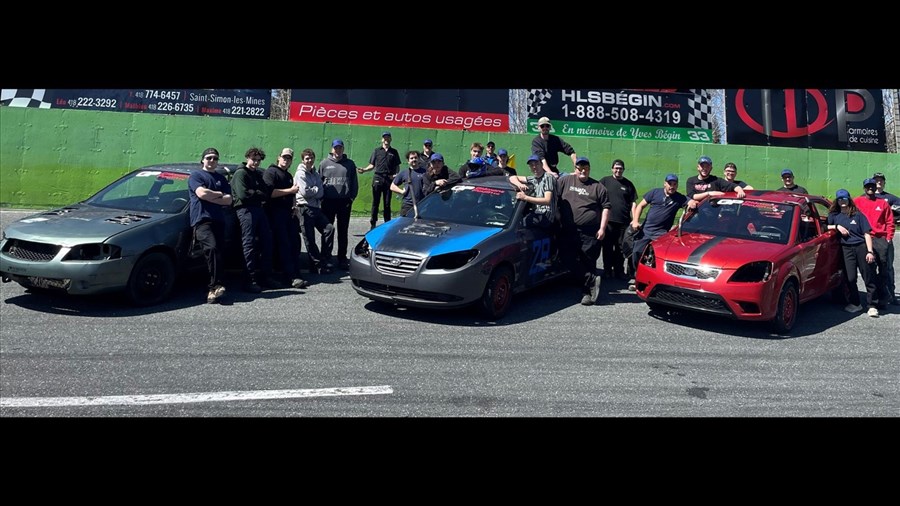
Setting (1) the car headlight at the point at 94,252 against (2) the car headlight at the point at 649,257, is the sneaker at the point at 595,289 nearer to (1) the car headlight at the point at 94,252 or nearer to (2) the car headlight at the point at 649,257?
(2) the car headlight at the point at 649,257

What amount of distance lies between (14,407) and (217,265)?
135 inches

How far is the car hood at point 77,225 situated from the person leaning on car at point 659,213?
19.7 ft

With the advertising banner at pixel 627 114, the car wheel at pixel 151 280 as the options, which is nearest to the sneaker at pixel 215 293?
the car wheel at pixel 151 280

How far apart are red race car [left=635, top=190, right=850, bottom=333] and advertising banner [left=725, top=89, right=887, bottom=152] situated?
1007 centimetres

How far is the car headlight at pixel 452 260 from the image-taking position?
875 centimetres

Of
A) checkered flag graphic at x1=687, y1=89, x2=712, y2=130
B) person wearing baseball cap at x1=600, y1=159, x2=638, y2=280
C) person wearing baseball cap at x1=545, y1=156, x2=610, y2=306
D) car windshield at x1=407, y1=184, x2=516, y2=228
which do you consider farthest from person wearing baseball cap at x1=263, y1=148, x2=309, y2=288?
checkered flag graphic at x1=687, y1=89, x2=712, y2=130

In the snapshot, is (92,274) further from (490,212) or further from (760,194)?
(760,194)

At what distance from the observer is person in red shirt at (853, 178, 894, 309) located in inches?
400

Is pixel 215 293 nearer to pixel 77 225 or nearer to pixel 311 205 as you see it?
pixel 77 225

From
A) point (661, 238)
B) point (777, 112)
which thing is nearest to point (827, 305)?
point (661, 238)

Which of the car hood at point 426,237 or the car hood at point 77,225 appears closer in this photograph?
the car hood at point 77,225

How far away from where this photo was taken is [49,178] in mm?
16109

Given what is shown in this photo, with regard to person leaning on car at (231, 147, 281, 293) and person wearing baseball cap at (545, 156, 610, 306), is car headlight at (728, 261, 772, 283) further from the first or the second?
person leaning on car at (231, 147, 281, 293)

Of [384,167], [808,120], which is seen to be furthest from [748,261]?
[808,120]
